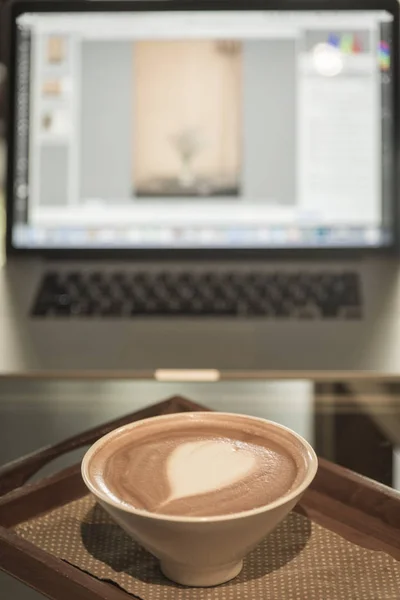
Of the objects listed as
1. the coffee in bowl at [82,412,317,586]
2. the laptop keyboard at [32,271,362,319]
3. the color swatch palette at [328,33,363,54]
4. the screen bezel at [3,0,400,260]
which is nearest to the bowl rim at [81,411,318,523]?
the coffee in bowl at [82,412,317,586]

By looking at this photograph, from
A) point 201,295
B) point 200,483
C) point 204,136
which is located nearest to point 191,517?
point 200,483

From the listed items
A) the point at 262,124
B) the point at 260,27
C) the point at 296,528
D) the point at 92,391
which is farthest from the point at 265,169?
the point at 296,528

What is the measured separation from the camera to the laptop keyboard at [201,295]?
2.27 ft

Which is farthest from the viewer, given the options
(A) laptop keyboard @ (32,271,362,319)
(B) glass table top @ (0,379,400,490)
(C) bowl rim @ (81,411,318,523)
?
(A) laptop keyboard @ (32,271,362,319)

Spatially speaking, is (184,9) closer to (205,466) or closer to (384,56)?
(384,56)

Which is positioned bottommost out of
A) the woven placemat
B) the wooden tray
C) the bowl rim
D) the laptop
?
the woven placemat

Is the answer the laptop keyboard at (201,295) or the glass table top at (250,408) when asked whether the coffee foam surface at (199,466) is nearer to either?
the glass table top at (250,408)

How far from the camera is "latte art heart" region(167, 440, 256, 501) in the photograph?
30 cm

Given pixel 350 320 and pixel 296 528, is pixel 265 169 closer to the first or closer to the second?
pixel 350 320

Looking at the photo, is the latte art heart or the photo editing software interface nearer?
the latte art heart

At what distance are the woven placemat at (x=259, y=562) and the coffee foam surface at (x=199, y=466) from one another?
38 millimetres

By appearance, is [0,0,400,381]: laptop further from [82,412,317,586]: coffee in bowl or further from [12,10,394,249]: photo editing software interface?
[82,412,317,586]: coffee in bowl

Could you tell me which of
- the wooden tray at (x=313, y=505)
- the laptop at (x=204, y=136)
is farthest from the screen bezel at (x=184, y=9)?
the wooden tray at (x=313, y=505)

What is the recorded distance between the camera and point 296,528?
341 millimetres
